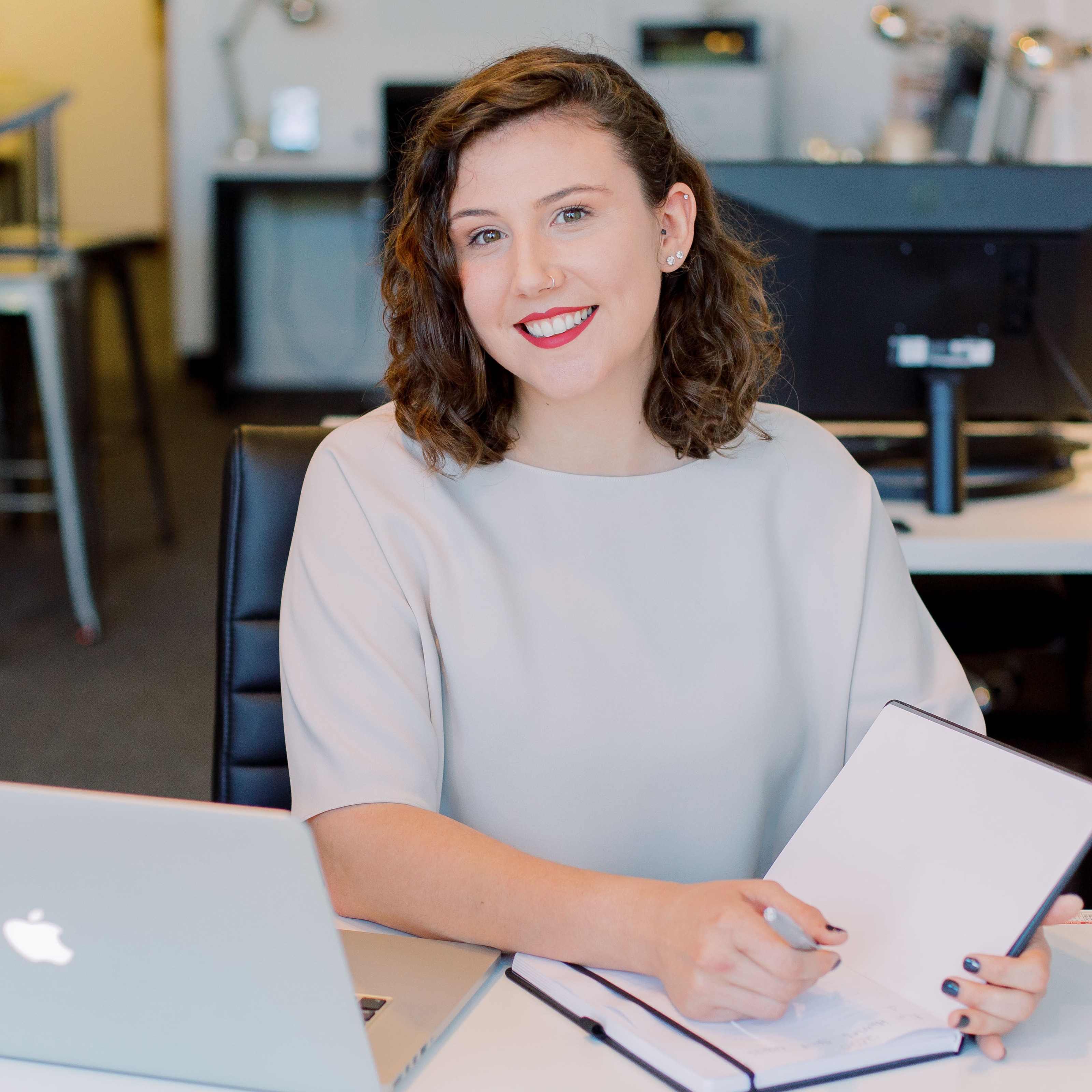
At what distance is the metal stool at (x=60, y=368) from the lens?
271 cm

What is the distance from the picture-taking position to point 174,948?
617 millimetres

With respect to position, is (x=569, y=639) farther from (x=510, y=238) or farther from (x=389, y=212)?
(x=389, y=212)

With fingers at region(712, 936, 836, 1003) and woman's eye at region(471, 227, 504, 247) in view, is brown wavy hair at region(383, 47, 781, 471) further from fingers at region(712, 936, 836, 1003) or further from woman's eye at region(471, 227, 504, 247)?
fingers at region(712, 936, 836, 1003)

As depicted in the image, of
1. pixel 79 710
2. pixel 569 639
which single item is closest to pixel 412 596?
pixel 569 639

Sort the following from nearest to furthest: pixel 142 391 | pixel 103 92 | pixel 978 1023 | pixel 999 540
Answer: pixel 978 1023 → pixel 999 540 → pixel 142 391 → pixel 103 92

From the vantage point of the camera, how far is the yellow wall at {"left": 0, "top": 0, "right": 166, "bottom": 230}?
257 inches

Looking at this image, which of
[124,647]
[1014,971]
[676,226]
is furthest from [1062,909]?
[124,647]

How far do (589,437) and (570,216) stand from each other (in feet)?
0.62

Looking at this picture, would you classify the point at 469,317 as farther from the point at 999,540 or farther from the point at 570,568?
the point at 999,540

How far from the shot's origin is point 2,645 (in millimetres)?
3127

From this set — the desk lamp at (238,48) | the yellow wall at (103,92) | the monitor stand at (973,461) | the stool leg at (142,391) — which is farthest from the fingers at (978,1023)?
the yellow wall at (103,92)

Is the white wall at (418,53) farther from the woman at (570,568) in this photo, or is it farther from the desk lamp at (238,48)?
the woman at (570,568)

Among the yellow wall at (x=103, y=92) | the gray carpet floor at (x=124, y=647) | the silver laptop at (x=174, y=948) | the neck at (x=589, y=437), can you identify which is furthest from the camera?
the yellow wall at (x=103, y=92)

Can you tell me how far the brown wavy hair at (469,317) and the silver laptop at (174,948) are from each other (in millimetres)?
529
